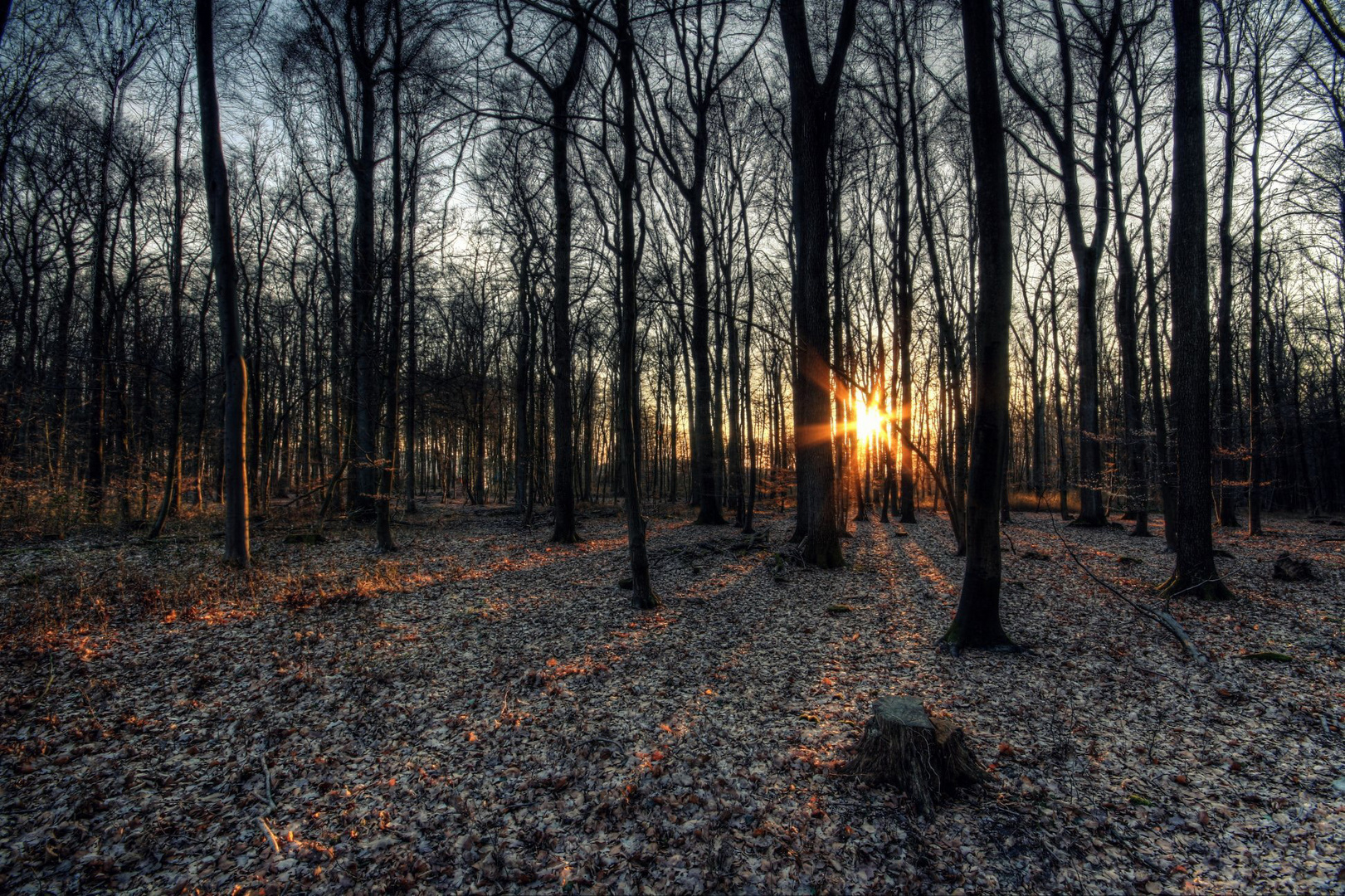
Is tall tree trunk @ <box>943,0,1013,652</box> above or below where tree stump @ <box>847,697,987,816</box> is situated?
above

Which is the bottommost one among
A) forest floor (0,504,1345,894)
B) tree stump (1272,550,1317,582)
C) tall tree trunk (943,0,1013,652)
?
forest floor (0,504,1345,894)

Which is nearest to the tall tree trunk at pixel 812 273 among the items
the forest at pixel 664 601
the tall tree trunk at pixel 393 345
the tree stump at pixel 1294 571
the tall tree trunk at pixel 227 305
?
the forest at pixel 664 601

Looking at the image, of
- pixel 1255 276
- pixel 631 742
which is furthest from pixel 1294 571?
pixel 1255 276

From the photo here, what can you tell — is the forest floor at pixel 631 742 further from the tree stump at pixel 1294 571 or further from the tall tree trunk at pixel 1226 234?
the tall tree trunk at pixel 1226 234

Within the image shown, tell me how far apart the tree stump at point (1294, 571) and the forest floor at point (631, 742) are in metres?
0.24

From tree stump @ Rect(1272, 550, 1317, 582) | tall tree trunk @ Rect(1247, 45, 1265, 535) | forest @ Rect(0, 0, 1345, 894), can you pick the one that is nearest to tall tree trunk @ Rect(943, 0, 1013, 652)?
forest @ Rect(0, 0, 1345, 894)

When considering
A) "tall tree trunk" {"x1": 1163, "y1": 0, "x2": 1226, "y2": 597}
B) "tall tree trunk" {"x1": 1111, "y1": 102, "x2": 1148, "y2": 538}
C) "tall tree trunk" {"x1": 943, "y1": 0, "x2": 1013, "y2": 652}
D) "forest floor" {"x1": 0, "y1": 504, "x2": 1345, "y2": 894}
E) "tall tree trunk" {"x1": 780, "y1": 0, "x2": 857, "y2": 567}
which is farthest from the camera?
"tall tree trunk" {"x1": 1111, "y1": 102, "x2": 1148, "y2": 538}

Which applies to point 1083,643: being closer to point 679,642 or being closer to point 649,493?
point 679,642

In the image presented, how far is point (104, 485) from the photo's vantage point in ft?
45.6

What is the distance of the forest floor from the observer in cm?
256

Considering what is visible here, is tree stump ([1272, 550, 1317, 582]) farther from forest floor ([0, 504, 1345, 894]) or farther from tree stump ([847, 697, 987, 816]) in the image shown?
tree stump ([847, 697, 987, 816])

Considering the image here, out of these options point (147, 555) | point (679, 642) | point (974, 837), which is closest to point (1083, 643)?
point (974, 837)

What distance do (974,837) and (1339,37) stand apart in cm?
717

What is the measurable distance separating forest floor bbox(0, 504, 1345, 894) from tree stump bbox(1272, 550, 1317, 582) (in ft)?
0.79
